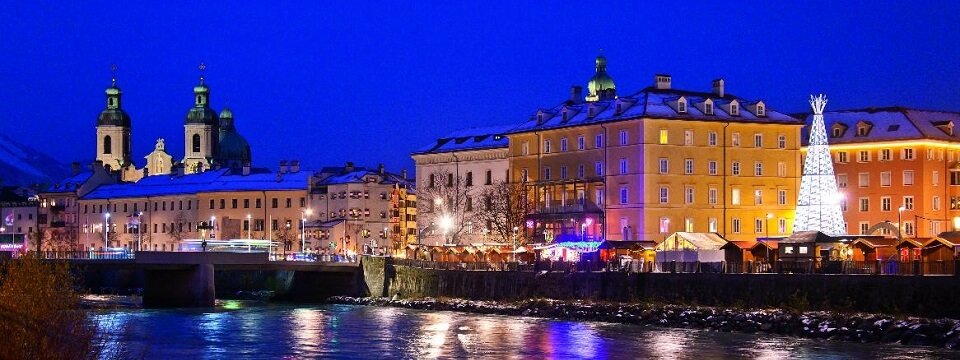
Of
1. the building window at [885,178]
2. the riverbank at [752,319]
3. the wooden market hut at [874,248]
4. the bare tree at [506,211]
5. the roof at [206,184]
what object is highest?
the roof at [206,184]

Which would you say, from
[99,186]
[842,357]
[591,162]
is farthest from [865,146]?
[99,186]

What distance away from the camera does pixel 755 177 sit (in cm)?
11294

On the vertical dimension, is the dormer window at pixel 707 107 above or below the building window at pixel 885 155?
above

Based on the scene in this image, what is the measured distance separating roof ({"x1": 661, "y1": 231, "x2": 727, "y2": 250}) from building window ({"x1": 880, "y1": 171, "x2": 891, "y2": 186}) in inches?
882

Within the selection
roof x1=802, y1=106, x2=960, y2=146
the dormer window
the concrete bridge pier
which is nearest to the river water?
the concrete bridge pier

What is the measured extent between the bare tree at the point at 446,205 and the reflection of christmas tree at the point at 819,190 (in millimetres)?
45684

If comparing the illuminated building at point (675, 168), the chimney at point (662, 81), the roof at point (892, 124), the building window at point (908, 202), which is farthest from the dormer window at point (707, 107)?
the building window at point (908, 202)

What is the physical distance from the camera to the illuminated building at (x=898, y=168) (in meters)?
116

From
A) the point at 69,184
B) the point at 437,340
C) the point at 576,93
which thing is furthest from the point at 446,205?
the point at 69,184

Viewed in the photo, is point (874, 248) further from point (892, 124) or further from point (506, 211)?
point (506, 211)

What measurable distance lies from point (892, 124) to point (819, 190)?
31298 mm

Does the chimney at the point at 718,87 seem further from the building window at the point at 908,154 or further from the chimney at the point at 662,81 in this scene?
the building window at the point at 908,154

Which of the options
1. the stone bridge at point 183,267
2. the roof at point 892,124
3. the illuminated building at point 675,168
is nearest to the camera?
the stone bridge at point 183,267

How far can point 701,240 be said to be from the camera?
9869 centimetres
